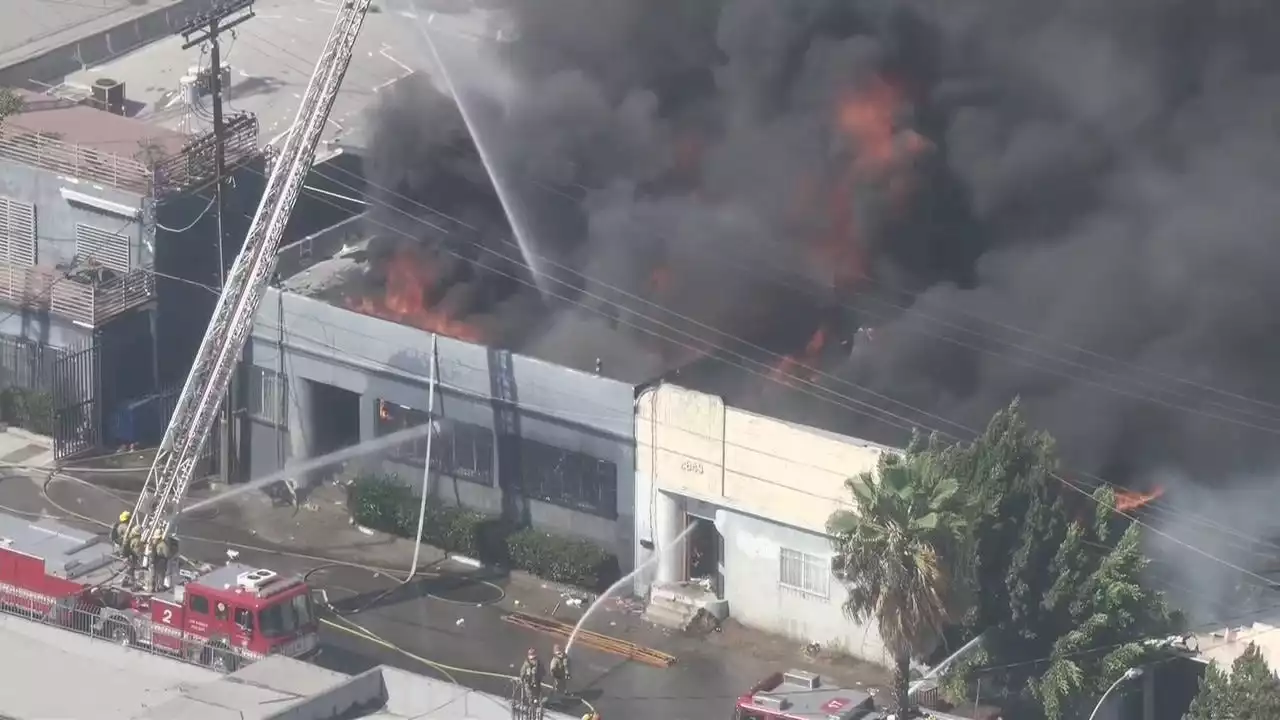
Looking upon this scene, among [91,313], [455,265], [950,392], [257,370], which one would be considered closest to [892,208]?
[950,392]

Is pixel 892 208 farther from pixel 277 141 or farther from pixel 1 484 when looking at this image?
pixel 1 484

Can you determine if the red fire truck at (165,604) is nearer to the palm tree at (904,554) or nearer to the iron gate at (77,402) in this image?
the palm tree at (904,554)

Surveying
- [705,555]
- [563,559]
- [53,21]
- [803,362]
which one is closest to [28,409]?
[563,559]

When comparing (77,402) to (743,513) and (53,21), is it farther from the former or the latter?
(53,21)

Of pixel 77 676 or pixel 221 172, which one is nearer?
pixel 77 676

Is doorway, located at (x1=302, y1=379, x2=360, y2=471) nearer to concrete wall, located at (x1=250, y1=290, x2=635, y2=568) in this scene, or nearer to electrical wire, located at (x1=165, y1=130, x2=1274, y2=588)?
concrete wall, located at (x1=250, y1=290, x2=635, y2=568)

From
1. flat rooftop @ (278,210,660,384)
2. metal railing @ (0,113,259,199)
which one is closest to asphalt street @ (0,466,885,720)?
flat rooftop @ (278,210,660,384)
